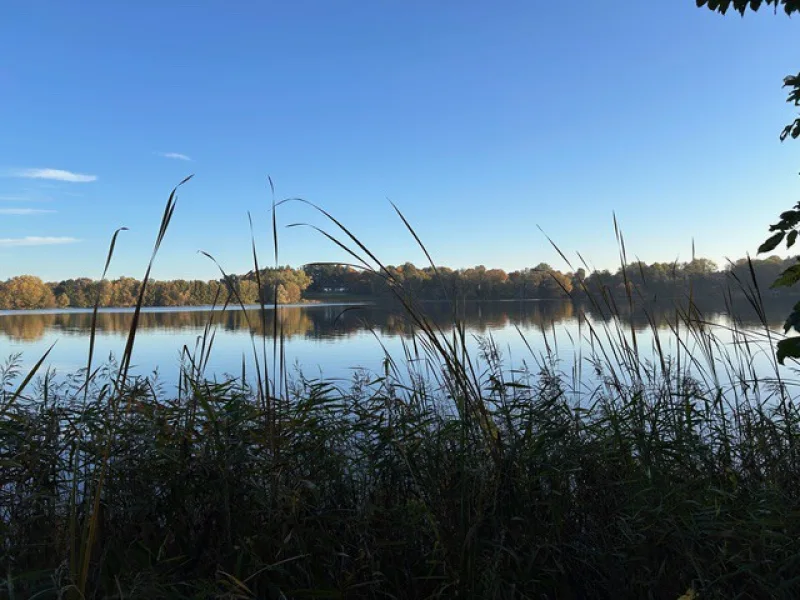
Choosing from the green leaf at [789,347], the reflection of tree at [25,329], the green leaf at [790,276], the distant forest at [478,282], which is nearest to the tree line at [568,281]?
the distant forest at [478,282]

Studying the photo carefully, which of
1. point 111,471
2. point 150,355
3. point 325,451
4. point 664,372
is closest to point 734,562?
point 664,372

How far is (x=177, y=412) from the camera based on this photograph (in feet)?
9.21

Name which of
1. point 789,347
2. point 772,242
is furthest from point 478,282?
point 789,347

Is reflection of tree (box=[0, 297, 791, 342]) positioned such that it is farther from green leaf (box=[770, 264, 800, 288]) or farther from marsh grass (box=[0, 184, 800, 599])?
green leaf (box=[770, 264, 800, 288])

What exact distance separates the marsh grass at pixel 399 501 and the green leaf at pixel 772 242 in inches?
34.9

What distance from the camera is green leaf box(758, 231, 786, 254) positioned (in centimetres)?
217

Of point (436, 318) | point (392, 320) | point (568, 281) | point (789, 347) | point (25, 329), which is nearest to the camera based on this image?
point (789, 347)

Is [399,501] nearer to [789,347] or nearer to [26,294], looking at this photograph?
[789,347]

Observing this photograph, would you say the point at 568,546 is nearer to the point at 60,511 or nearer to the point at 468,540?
the point at 468,540

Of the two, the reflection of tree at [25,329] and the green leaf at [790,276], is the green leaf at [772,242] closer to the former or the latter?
the green leaf at [790,276]

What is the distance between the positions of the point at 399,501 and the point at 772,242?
A: 195 centimetres

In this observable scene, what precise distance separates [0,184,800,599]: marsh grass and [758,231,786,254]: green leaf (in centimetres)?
89

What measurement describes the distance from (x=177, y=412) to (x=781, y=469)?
3054 millimetres

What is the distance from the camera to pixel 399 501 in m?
2.55
